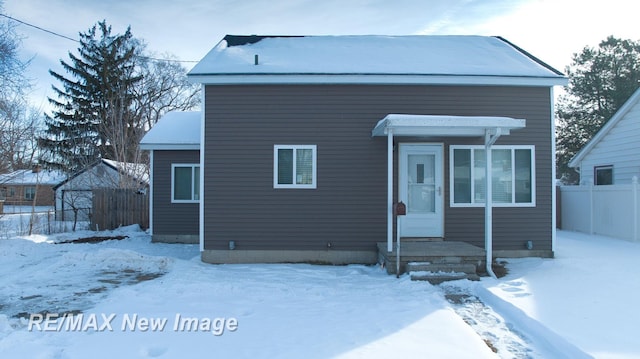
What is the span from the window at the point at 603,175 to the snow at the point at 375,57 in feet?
21.6

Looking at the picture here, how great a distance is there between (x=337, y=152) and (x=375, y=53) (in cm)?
288

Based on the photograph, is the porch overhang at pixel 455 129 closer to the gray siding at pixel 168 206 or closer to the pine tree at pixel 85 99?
the gray siding at pixel 168 206

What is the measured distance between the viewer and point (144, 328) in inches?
181

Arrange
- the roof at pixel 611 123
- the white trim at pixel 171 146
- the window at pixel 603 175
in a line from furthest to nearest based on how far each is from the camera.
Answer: the window at pixel 603 175 → the roof at pixel 611 123 → the white trim at pixel 171 146

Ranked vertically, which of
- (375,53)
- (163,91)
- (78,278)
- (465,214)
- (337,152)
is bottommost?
(78,278)

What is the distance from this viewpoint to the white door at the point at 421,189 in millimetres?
8789

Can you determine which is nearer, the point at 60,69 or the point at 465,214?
the point at 465,214

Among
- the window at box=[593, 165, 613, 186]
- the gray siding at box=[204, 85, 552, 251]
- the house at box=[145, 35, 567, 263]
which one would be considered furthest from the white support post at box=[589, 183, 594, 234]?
the gray siding at box=[204, 85, 552, 251]

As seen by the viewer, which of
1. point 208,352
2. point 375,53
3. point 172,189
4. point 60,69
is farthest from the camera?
point 60,69

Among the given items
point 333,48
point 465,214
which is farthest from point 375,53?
point 465,214

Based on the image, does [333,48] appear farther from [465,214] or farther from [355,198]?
[465,214]

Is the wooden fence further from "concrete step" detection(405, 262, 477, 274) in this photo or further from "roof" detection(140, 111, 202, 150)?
"concrete step" detection(405, 262, 477, 274)

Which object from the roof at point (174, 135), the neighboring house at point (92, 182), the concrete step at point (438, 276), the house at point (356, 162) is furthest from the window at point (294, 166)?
the neighboring house at point (92, 182)

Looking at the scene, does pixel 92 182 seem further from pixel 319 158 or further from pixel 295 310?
pixel 295 310
